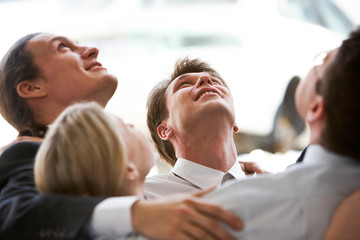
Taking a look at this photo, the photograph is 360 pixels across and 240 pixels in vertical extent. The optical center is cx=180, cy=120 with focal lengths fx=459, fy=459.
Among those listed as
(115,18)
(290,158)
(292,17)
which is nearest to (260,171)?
(290,158)

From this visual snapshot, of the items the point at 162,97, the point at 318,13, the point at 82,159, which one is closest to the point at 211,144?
the point at 162,97

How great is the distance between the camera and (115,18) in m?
4.80

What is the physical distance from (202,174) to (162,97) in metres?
0.50

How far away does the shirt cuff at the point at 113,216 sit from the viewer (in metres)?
1.11

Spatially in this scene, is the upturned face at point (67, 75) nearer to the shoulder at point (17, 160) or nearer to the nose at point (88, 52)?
the nose at point (88, 52)

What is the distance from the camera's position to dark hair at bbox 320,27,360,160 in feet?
3.51

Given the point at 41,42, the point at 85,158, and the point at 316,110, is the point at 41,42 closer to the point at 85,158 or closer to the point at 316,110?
the point at 85,158

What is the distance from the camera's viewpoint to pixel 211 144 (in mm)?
2023

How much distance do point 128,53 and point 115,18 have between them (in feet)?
1.32

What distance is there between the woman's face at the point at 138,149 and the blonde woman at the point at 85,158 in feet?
0.14

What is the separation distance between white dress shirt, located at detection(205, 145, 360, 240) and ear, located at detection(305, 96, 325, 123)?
119 millimetres

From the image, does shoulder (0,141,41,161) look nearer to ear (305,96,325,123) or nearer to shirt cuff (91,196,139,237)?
shirt cuff (91,196,139,237)

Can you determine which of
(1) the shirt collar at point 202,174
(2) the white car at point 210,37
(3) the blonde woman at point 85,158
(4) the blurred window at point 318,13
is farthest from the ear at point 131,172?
(4) the blurred window at point 318,13

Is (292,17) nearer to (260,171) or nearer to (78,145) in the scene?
(260,171)
